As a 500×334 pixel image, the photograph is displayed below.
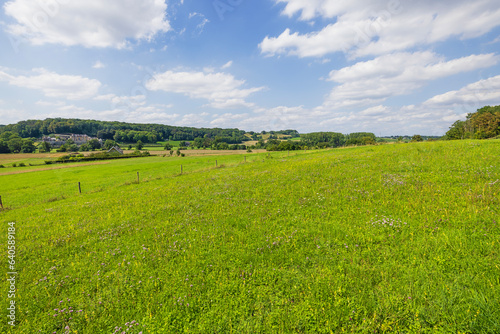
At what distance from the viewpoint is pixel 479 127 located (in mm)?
90375

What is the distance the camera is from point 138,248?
327 inches

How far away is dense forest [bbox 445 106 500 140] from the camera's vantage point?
81375 mm

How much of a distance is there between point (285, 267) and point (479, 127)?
13830 cm

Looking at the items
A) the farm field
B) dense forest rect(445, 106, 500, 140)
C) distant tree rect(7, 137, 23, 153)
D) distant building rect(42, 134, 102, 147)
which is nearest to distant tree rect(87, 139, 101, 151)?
distant building rect(42, 134, 102, 147)

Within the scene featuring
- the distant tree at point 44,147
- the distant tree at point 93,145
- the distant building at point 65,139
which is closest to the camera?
the distant tree at point 44,147

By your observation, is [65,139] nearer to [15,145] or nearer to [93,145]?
[93,145]

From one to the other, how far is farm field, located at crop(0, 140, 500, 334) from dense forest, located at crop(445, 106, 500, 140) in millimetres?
100867

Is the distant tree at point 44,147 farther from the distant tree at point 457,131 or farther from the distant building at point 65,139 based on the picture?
the distant tree at point 457,131

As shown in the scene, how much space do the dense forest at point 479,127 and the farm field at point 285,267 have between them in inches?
3971

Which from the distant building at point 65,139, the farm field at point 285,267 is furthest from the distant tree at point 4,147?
the farm field at point 285,267

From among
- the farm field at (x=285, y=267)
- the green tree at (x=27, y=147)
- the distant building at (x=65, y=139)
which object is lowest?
the farm field at (x=285, y=267)

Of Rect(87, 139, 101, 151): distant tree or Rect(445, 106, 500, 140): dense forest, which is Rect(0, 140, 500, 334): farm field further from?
Rect(87, 139, 101, 151): distant tree

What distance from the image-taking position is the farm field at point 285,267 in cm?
447

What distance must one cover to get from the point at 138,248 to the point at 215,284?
4507 mm
